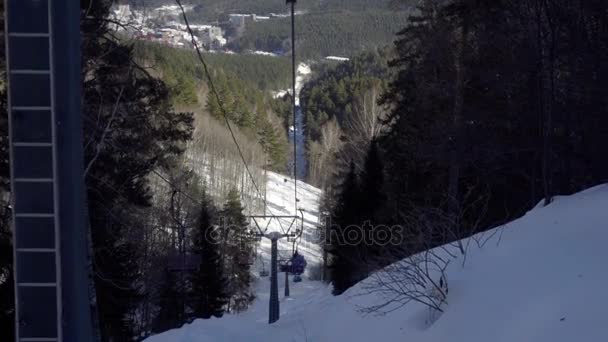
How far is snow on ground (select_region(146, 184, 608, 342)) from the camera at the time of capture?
5.05 m

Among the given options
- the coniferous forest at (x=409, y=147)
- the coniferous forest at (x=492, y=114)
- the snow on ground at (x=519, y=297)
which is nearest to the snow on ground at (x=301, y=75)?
the coniferous forest at (x=409, y=147)

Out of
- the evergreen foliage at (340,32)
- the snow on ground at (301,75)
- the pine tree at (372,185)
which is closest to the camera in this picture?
the pine tree at (372,185)

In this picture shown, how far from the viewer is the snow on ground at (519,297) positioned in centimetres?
505

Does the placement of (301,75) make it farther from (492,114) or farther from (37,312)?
(37,312)

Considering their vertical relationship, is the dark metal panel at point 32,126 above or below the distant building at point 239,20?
below

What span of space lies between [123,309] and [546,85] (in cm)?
1047

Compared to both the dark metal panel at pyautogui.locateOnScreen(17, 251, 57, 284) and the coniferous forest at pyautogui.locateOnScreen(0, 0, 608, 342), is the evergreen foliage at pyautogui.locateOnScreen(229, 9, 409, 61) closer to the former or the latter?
the coniferous forest at pyautogui.locateOnScreen(0, 0, 608, 342)

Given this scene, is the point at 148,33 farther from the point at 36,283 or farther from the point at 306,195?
the point at 306,195

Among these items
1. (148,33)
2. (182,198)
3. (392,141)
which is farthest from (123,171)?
(182,198)

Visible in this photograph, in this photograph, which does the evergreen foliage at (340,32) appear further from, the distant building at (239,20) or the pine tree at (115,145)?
the pine tree at (115,145)

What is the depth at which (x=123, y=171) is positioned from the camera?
12688 millimetres

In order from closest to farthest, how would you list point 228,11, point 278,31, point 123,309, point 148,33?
point 148,33 < point 123,309 < point 228,11 < point 278,31

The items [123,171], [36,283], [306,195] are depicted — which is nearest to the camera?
[36,283]

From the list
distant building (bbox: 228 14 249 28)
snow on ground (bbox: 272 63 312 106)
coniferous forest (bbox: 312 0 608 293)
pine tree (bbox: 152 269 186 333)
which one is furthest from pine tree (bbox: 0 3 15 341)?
snow on ground (bbox: 272 63 312 106)
